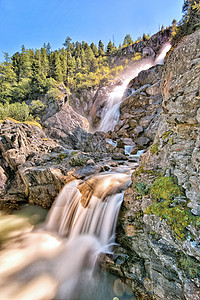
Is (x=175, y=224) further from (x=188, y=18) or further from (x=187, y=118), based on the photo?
(x=188, y=18)

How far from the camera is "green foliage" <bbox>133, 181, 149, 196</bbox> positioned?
12.2 ft

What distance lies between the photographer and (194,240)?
2.04 metres

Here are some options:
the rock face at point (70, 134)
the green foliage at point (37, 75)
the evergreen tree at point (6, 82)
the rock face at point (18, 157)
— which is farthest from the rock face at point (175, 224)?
the evergreen tree at point (6, 82)

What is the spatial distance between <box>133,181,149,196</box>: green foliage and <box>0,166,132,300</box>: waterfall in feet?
4.40

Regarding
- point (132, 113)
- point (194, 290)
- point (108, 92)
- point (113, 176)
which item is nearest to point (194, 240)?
point (194, 290)

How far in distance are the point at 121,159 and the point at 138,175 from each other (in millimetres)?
8071

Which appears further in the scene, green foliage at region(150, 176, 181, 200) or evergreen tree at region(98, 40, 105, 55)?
evergreen tree at region(98, 40, 105, 55)

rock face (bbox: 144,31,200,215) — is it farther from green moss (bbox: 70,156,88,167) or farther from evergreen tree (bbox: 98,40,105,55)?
evergreen tree (bbox: 98,40,105,55)

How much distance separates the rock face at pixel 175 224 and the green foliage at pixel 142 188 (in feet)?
0.31

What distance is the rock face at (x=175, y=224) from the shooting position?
2172 mm

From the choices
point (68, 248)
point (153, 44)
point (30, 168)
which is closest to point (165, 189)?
point (68, 248)

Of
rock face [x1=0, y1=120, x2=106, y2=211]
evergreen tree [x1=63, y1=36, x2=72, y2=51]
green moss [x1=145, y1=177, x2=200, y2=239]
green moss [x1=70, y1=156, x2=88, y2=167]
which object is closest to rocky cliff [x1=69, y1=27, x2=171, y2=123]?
rock face [x1=0, y1=120, x2=106, y2=211]

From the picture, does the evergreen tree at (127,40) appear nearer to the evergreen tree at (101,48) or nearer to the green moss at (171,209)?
the evergreen tree at (101,48)

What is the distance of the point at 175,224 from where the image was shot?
2.35 metres
